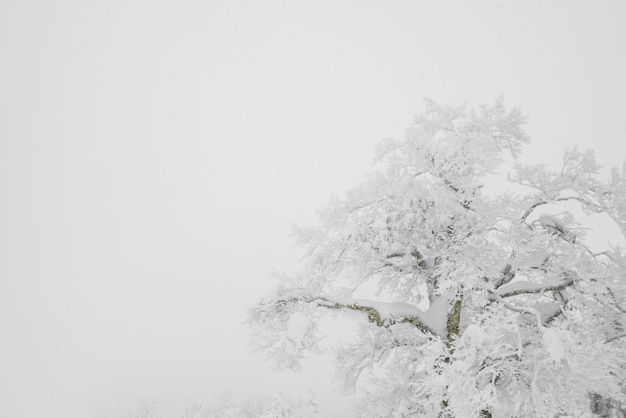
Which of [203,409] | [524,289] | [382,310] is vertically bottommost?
[203,409]

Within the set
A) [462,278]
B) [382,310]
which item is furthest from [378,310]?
[462,278]

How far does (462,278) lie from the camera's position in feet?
18.6

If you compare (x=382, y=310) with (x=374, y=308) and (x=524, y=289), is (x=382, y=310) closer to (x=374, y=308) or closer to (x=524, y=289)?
(x=374, y=308)

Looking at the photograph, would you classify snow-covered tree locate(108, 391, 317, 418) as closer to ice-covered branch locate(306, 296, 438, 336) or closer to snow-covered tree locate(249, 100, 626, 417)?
snow-covered tree locate(249, 100, 626, 417)

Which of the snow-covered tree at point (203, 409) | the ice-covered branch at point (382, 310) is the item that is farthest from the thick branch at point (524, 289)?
the snow-covered tree at point (203, 409)

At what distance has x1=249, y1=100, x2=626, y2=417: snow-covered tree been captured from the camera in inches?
210

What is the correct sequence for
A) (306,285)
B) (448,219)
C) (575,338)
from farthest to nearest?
(306,285)
(448,219)
(575,338)

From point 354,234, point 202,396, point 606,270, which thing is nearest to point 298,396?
point 354,234

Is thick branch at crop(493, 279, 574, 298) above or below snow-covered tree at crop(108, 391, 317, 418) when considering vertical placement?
above

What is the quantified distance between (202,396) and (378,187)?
48.2 meters

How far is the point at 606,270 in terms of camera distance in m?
6.62

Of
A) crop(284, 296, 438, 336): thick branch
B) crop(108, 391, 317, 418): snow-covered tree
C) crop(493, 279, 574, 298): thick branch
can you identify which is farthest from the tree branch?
crop(108, 391, 317, 418): snow-covered tree

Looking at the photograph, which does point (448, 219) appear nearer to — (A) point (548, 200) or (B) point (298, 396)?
(A) point (548, 200)

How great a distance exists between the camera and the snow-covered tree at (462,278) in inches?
210
